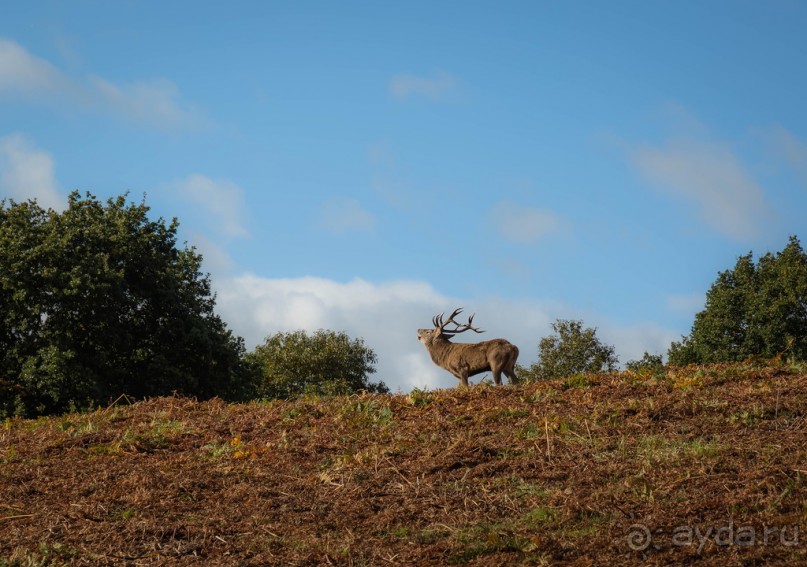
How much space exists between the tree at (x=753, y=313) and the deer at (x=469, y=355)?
28775 millimetres

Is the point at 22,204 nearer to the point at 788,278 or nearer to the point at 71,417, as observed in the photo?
the point at 71,417

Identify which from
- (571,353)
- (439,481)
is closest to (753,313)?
(571,353)

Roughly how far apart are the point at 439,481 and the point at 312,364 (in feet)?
171

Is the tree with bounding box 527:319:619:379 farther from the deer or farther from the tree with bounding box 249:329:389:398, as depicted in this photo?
the deer

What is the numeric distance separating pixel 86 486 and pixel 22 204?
3148cm

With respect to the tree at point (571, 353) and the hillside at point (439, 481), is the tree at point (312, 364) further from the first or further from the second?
the hillside at point (439, 481)

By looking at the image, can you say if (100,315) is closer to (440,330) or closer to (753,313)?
(440,330)

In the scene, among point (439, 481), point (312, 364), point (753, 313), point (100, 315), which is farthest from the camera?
point (312, 364)

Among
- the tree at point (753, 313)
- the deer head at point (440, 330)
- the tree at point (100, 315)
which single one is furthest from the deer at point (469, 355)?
the tree at point (753, 313)

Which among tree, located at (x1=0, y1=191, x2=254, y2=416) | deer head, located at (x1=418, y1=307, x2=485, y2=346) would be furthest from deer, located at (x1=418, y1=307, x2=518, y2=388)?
tree, located at (x1=0, y1=191, x2=254, y2=416)

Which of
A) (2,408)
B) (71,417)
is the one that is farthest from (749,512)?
(2,408)

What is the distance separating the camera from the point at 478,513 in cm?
1030

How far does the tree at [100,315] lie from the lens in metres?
35.3

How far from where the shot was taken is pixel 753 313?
5259 centimetres
